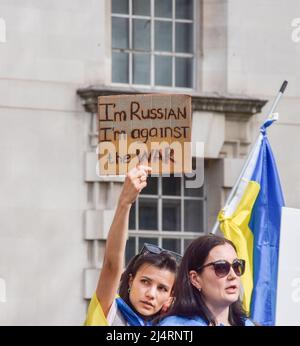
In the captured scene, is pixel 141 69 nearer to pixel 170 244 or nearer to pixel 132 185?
pixel 170 244

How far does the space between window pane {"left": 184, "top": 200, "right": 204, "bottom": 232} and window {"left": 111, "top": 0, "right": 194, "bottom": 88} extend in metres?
1.21

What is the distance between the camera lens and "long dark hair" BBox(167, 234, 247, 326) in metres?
8.38

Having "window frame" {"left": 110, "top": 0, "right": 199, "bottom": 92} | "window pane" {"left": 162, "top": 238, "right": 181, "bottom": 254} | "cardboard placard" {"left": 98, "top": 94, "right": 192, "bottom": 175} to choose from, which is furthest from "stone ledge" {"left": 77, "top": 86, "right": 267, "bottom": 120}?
"cardboard placard" {"left": 98, "top": 94, "right": 192, "bottom": 175}

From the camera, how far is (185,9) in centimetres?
1786

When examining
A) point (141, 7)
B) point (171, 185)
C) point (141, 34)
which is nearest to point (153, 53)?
point (141, 34)

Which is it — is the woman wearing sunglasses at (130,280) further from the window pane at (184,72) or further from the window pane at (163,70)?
the window pane at (184,72)

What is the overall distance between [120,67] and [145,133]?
28.7 ft

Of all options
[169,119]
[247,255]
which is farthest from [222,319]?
[247,255]

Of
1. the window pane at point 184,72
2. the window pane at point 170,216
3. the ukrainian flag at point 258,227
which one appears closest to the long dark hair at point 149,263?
the ukrainian flag at point 258,227

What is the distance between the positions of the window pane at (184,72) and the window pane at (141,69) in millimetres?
341

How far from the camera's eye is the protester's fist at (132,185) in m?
8.27

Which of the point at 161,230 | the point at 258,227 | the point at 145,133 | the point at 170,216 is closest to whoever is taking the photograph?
the point at 145,133

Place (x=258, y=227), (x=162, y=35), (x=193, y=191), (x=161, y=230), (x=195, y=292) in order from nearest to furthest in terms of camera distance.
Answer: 1. (x=195, y=292)
2. (x=258, y=227)
3. (x=161, y=230)
4. (x=162, y=35)
5. (x=193, y=191)
